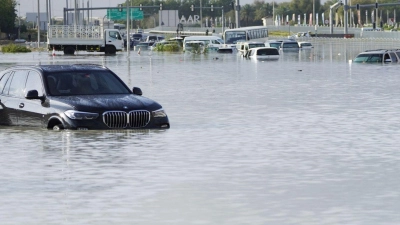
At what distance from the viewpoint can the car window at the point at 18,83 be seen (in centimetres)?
2072

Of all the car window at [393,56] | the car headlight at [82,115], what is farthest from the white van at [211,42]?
the car headlight at [82,115]

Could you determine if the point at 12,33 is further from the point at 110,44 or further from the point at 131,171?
the point at 131,171

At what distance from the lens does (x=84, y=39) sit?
99.7 m

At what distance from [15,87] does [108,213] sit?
407 inches

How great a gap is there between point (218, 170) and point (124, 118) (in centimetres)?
509

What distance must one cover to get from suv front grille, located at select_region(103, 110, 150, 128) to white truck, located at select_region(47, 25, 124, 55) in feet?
261

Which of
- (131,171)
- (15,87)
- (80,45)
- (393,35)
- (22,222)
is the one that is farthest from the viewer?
(393,35)

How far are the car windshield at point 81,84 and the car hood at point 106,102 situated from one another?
0.35m

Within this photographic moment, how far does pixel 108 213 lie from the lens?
1097cm

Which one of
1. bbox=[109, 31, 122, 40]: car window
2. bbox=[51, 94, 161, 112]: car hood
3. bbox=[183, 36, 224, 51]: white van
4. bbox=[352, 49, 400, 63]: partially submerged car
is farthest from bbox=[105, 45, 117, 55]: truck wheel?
bbox=[51, 94, 161, 112]: car hood

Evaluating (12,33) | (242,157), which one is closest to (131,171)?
(242,157)

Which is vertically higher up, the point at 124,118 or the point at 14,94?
the point at 14,94

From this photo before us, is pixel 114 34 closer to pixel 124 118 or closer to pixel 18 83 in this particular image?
pixel 18 83

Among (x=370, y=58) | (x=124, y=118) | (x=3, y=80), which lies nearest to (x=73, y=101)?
(x=124, y=118)
